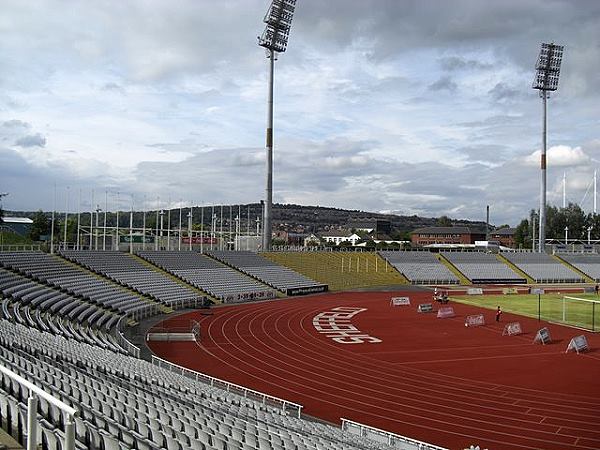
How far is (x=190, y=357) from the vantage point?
2770cm

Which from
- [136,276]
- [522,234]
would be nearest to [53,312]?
[136,276]

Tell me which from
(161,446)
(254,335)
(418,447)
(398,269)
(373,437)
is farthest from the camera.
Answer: (398,269)

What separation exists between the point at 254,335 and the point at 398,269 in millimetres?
42006

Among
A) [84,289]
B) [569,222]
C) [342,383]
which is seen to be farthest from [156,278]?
[569,222]

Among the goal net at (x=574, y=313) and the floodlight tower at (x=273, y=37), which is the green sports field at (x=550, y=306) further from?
the floodlight tower at (x=273, y=37)

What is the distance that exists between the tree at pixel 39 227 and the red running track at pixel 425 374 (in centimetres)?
5310

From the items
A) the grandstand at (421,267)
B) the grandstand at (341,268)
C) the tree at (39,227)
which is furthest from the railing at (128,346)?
the tree at (39,227)

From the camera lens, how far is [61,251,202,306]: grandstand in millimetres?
42875

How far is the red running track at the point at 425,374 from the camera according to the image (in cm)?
1823

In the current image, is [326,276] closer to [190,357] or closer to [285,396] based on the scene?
[190,357]

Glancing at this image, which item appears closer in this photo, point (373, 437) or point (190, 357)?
point (373, 437)

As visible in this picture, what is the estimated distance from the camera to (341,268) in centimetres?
6988

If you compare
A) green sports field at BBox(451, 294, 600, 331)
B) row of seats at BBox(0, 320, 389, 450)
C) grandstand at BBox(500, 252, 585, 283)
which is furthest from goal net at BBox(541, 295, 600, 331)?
row of seats at BBox(0, 320, 389, 450)

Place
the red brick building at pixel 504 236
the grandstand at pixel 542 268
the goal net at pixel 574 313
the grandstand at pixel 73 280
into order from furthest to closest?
the red brick building at pixel 504 236 → the grandstand at pixel 542 268 → the goal net at pixel 574 313 → the grandstand at pixel 73 280
